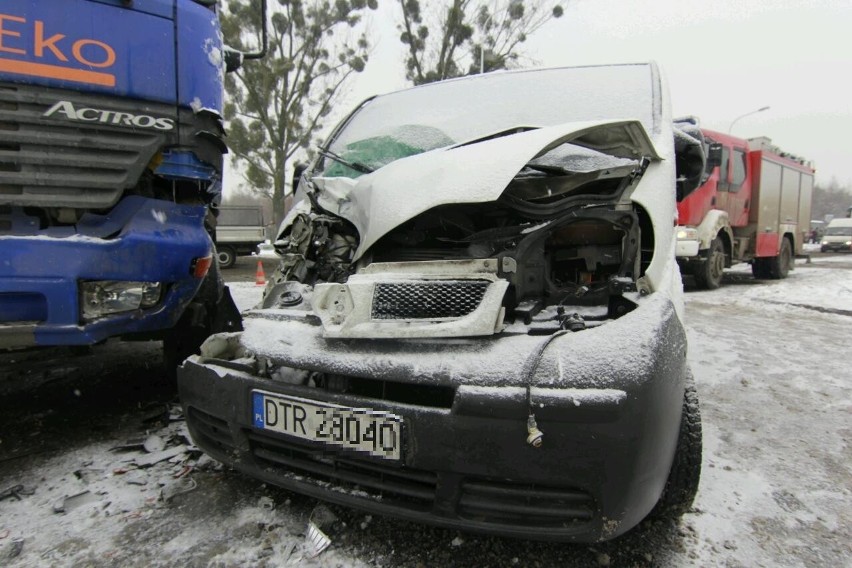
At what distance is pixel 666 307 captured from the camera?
5.16 ft

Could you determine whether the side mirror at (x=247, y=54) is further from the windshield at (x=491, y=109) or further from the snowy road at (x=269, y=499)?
the snowy road at (x=269, y=499)

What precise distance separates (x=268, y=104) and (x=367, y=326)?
2138 cm

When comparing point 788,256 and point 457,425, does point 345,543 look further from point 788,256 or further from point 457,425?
point 788,256

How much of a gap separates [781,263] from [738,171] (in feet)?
10.7

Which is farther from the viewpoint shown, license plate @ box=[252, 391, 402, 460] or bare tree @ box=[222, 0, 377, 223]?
bare tree @ box=[222, 0, 377, 223]

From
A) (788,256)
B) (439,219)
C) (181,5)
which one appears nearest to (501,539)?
(439,219)

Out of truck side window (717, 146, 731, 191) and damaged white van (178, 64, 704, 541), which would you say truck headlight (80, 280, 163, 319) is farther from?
truck side window (717, 146, 731, 191)

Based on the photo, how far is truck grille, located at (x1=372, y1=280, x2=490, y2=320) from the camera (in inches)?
65.4

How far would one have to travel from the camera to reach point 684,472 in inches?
67.6

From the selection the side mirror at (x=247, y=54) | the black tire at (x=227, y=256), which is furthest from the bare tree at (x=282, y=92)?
the side mirror at (x=247, y=54)

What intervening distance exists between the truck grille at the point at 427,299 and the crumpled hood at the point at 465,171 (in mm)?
302

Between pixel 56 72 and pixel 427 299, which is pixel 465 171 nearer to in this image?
pixel 427 299

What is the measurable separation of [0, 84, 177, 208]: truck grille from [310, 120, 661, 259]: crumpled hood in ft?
3.45

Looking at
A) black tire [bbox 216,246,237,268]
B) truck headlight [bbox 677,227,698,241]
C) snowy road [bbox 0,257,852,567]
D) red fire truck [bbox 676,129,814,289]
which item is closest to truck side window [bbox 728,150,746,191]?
red fire truck [bbox 676,129,814,289]
